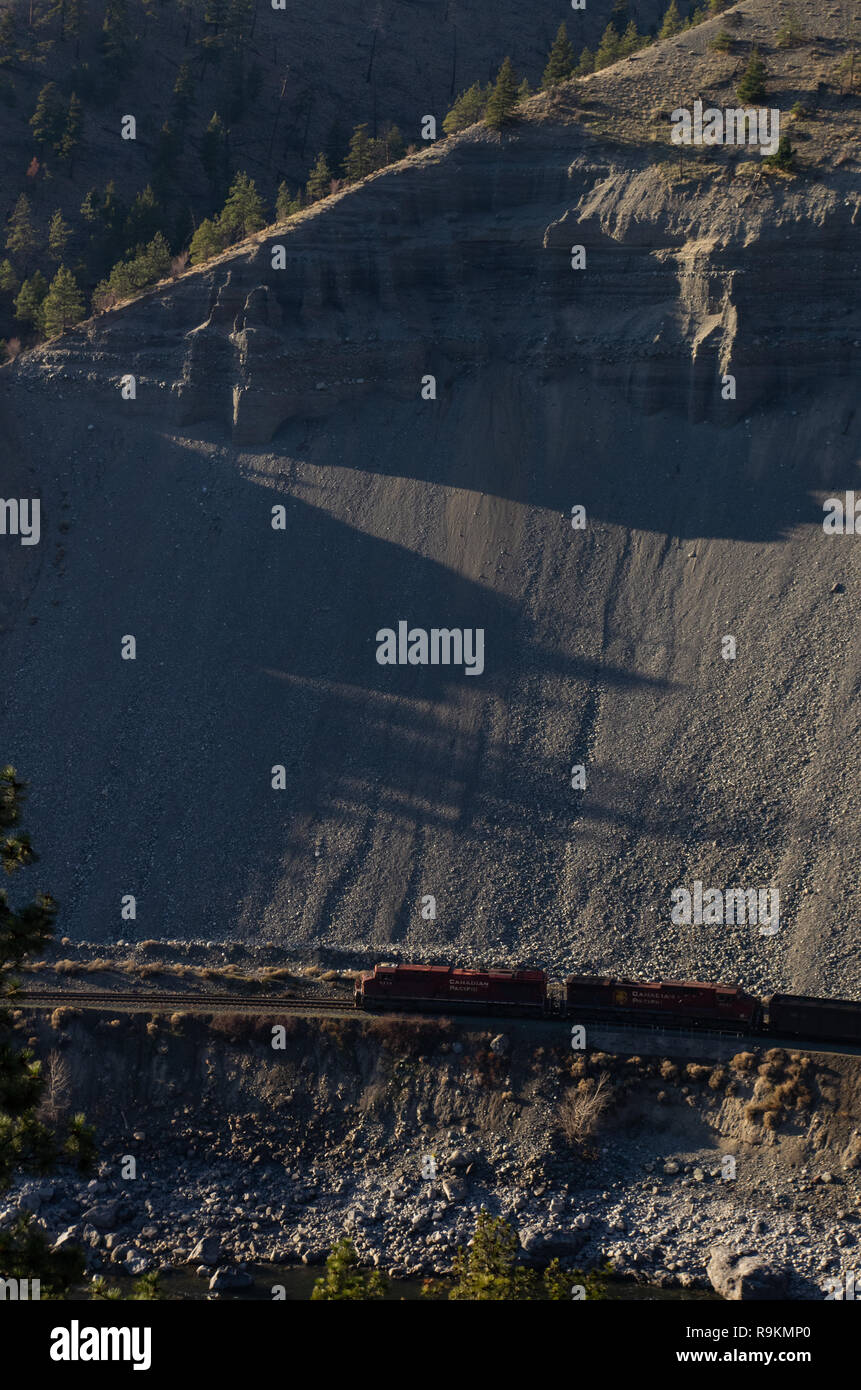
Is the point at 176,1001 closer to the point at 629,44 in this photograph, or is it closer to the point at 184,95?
the point at 629,44

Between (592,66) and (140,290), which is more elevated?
(592,66)

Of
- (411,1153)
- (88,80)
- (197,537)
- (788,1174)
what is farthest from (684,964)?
(88,80)

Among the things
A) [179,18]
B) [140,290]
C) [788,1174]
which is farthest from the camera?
[179,18]

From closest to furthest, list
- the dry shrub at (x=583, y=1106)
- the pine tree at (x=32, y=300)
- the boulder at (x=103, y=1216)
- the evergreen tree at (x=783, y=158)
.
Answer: the boulder at (x=103, y=1216) → the dry shrub at (x=583, y=1106) → the evergreen tree at (x=783, y=158) → the pine tree at (x=32, y=300)

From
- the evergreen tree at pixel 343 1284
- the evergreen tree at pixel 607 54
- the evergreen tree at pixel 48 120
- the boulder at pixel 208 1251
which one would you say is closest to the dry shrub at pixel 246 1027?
the boulder at pixel 208 1251

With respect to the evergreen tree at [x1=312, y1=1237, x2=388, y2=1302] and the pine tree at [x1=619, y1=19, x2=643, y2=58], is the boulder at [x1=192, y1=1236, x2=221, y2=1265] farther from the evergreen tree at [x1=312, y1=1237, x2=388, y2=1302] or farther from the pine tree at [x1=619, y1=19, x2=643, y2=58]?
the pine tree at [x1=619, y1=19, x2=643, y2=58]

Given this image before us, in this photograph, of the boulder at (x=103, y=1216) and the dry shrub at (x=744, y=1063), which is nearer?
the boulder at (x=103, y=1216)

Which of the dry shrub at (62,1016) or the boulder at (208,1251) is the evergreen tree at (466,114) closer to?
the dry shrub at (62,1016)

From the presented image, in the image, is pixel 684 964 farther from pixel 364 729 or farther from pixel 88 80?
pixel 88 80
